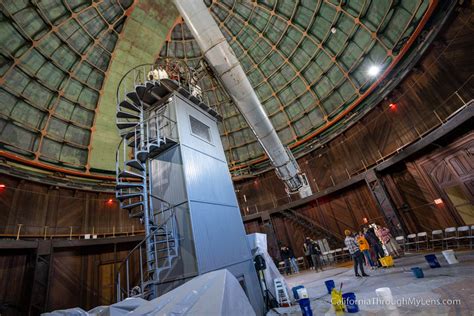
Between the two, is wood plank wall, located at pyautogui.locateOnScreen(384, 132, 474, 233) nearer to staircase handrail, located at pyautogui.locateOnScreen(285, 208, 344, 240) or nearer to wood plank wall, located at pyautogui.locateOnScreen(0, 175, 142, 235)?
staircase handrail, located at pyautogui.locateOnScreen(285, 208, 344, 240)

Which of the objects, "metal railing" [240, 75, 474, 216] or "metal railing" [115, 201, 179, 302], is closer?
"metal railing" [115, 201, 179, 302]

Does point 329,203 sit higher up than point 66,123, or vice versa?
point 66,123

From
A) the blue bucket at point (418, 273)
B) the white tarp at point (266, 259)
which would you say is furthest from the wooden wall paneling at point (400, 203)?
the white tarp at point (266, 259)

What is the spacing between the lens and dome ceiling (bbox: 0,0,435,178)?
12.6 metres

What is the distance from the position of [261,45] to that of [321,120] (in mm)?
7995

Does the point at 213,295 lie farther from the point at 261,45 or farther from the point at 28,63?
the point at 261,45

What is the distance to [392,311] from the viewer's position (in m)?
4.18

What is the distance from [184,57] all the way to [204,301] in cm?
2060

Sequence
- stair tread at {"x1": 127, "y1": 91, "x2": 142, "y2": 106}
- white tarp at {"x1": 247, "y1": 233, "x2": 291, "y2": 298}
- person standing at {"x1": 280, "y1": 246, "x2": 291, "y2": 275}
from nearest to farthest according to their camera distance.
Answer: white tarp at {"x1": 247, "y1": 233, "x2": 291, "y2": 298}
stair tread at {"x1": 127, "y1": 91, "x2": 142, "y2": 106}
person standing at {"x1": 280, "y1": 246, "x2": 291, "y2": 275}

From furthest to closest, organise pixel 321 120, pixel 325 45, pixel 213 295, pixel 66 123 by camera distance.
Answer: pixel 321 120 → pixel 325 45 → pixel 66 123 → pixel 213 295

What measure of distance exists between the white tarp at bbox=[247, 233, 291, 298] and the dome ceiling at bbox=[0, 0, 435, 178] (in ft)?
34.5

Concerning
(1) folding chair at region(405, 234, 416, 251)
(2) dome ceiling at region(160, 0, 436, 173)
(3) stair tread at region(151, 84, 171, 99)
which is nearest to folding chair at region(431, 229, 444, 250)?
(1) folding chair at region(405, 234, 416, 251)

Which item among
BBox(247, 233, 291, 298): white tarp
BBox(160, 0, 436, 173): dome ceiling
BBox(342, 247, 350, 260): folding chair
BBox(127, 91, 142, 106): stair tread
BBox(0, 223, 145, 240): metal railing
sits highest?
BBox(160, 0, 436, 173): dome ceiling

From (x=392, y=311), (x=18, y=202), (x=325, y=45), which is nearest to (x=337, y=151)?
(x=325, y=45)
